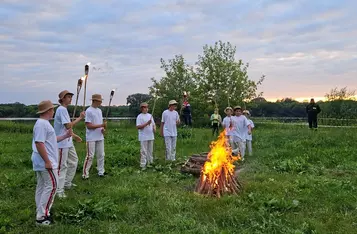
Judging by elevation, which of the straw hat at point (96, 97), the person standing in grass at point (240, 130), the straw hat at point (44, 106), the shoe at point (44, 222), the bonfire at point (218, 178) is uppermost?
the straw hat at point (96, 97)

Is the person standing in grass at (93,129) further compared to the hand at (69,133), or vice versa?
the person standing in grass at (93,129)

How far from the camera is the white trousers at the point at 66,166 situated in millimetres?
7590

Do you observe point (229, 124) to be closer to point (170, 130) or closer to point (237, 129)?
point (237, 129)

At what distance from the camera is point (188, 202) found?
22.7 ft

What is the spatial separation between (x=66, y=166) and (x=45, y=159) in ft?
5.99

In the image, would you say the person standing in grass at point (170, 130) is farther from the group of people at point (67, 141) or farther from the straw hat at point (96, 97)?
the straw hat at point (96, 97)

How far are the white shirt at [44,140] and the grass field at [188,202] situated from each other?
3.00 feet

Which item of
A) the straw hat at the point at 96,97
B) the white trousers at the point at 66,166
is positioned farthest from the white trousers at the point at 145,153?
the white trousers at the point at 66,166

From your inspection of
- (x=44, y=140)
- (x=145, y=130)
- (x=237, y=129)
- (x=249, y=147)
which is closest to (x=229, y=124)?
(x=237, y=129)

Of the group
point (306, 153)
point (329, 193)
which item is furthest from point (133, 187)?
Result: point (306, 153)

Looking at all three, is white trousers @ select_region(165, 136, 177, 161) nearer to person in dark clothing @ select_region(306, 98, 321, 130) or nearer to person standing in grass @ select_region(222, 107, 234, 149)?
person standing in grass @ select_region(222, 107, 234, 149)

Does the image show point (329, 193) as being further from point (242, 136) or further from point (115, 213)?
point (242, 136)

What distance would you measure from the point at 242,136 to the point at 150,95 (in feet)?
84.6

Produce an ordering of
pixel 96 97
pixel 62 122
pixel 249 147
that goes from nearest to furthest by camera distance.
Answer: pixel 62 122, pixel 96 97, pixel 249 147
